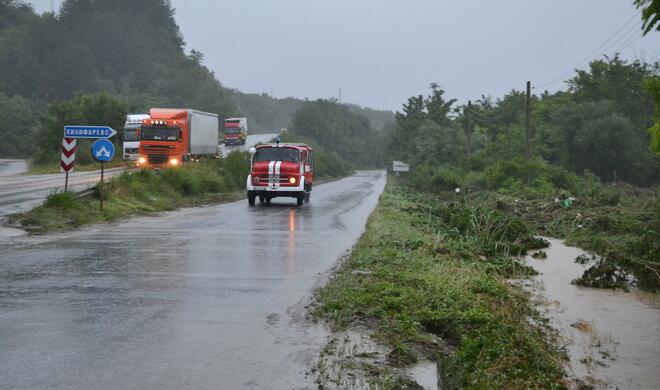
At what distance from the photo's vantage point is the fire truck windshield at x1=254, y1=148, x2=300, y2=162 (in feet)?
101

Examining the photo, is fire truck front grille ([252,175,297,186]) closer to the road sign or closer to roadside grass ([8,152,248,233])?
roadside grass ([8,152,248,233])

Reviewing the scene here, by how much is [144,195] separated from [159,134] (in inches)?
618

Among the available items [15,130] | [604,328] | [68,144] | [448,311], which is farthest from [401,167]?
[448,311]

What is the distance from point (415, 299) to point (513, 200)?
27.3 m

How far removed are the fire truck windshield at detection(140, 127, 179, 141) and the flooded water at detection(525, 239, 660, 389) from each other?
3190 centimetres

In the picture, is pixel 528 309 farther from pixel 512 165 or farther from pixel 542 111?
pixel 542 111

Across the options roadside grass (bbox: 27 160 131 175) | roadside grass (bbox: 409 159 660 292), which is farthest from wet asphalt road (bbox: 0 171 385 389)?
roadside grass (bbox: 27 160 131 175)

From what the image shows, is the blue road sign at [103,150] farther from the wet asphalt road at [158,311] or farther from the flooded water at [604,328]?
the flooded water at [604,328]

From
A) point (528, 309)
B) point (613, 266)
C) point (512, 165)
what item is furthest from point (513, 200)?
point (528, 309)

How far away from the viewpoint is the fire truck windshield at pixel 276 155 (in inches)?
1214

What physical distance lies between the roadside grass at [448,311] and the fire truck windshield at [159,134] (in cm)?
2955

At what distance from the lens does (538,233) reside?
2527 centimetres

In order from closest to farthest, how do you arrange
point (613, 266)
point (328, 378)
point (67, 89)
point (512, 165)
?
point (328, 378) < point (613, 266) < point (512, 165) < point (67, 89)

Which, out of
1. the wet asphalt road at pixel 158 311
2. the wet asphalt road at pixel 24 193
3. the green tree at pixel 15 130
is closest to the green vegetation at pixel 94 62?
the green tree at pixel 15 130
